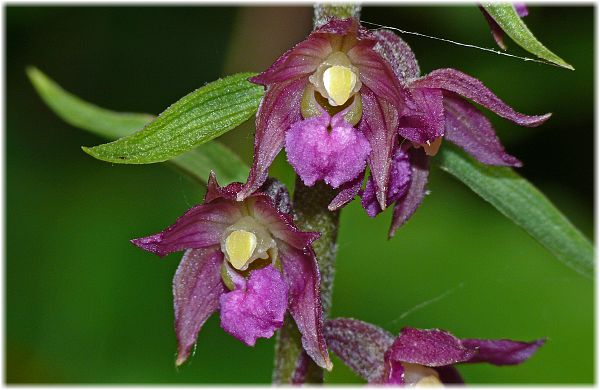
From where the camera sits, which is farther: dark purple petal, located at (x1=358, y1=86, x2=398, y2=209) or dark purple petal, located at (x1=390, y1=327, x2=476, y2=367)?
dark purple petal, located at (x1=390, y1=327, x2=476, y2=367)

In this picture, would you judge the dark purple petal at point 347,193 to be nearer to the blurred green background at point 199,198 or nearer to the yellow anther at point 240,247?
the yellow anther at point 240,247

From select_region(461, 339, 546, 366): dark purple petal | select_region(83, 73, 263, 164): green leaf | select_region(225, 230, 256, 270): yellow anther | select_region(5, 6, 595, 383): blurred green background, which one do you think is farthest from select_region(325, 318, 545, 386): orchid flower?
select_region(5, 6, 595, 383): blurred green background

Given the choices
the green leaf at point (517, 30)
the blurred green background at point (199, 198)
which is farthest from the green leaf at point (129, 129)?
the blurred green background at point (199, 198)

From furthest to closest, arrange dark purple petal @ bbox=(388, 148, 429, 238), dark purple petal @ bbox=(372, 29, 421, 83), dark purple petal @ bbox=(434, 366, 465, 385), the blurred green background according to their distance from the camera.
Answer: the blurred green background, dark purple petal @ bbox=(434, 366, 465, 385), dark purple petal @ bbox=(388, 148, 429, 238), dark purple petal @ bbox=(372, 29, 421, 83)

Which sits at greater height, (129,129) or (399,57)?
(129,129)

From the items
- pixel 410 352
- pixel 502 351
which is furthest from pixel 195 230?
pixel 502 351

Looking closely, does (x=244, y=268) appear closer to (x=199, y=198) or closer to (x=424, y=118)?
(x=424, y=118)

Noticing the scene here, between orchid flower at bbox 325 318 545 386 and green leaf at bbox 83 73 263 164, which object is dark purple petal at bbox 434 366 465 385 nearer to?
orchid flower at bbox 325 318 545 386

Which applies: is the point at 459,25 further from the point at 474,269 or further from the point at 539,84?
the point at 474,269
